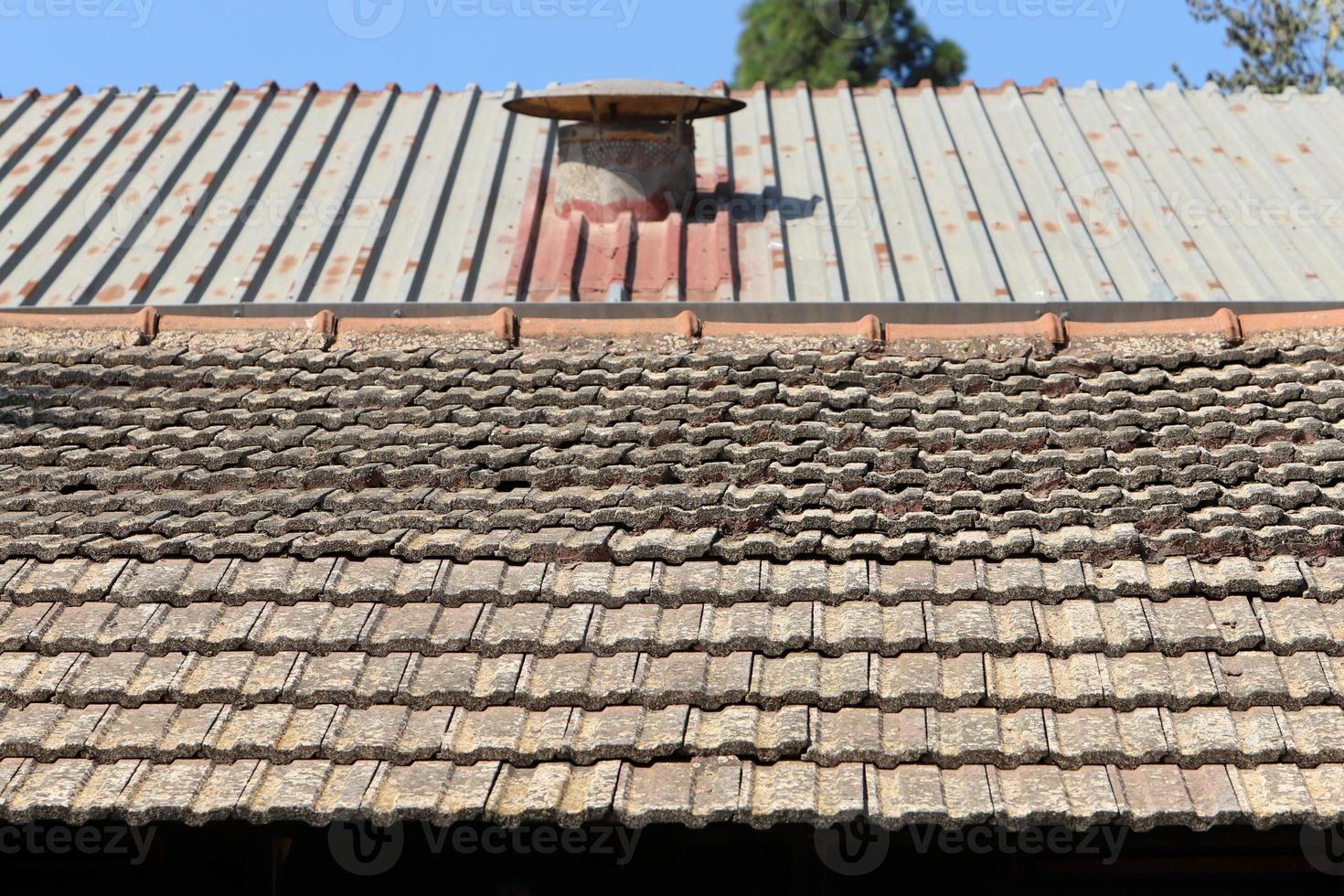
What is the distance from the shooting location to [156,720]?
418 cm

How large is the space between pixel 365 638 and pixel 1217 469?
9.38 ft

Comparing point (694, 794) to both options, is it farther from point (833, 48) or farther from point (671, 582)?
point (833, 48)

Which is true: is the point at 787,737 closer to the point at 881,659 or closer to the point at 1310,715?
the point at 881,659

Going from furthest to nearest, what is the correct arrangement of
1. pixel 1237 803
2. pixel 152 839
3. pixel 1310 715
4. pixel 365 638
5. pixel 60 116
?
pixel 60 116
pixel 152 839
pixel 365 638
pixel 1310 715
pixel 1237 803

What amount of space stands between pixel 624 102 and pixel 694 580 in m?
5.10

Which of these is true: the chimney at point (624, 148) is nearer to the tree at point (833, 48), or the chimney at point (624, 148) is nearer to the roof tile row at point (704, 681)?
the roof tile row at point (704, 681)

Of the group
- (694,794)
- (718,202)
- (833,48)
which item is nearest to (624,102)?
(718,202)

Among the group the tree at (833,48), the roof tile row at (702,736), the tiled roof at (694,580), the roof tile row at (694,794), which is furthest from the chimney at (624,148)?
the tree at (833,48)

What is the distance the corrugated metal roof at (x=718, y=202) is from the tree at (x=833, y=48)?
18589mm

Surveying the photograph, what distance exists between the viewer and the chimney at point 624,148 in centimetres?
881

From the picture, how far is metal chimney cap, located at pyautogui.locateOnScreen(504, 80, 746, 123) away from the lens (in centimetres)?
879

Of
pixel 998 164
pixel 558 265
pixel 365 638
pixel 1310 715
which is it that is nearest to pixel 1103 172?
pixel 998 164

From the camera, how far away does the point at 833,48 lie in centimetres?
2912

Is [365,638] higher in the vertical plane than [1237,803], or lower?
higher
